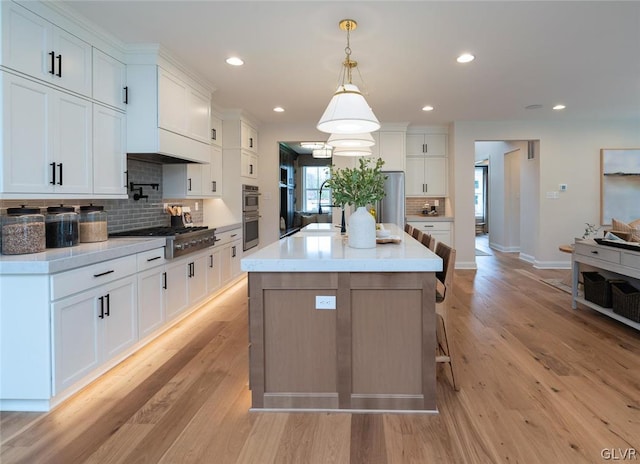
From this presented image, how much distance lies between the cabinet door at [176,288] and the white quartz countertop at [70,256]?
44 centimetres

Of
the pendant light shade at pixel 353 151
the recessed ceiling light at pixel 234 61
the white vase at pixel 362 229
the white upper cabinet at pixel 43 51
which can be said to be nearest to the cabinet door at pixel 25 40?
the white upper cabinet at pixel 43 51

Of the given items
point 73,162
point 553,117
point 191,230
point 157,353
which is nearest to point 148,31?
point 73,162

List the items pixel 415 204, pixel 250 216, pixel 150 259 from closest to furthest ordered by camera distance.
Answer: pixel 150 259 < pixel 250 216 < pixel 415 204

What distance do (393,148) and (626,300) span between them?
4.08 m

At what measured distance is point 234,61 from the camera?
12.0 feet

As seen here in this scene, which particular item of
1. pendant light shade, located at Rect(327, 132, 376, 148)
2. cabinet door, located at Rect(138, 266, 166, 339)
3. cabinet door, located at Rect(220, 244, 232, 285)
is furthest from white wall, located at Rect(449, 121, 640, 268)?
cabinet door, located at Rect(138, 266, 166, 339)

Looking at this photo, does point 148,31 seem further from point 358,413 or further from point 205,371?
point 358,413

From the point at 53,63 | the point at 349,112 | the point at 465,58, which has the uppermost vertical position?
the point at 465,58

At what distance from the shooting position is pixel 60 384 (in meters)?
2.17

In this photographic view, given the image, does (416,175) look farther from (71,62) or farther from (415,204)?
(71,62)

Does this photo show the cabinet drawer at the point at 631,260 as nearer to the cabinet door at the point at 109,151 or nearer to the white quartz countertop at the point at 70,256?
the white quartz countertop at the point at 70,256

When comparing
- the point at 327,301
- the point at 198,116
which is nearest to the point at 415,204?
the point at 198,116

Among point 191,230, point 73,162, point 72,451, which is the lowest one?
point 72,451

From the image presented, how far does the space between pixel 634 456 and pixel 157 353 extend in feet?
9.76
